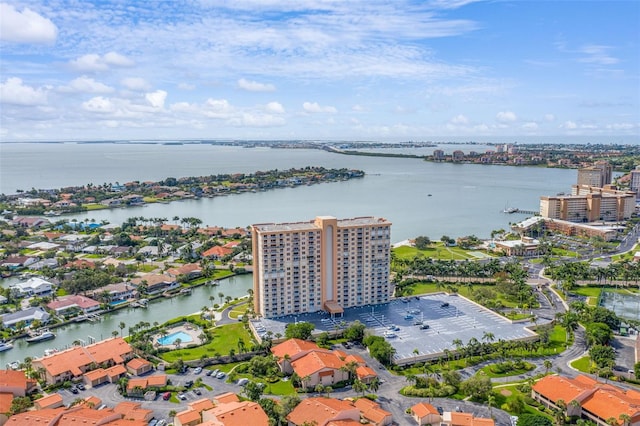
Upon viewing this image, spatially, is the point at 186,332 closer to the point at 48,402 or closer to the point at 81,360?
the point at 81,360

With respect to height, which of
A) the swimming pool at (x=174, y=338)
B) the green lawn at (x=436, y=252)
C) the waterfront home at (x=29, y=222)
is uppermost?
the waterfront home at (x=29, y=222)

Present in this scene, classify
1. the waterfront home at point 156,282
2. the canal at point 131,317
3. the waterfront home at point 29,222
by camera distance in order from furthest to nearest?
1. the waterfront home at point 29,222
2. the waterfront home at point 156,282
3. the canal at point 131,317

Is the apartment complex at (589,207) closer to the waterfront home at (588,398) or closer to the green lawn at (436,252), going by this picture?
the green lawn at (436,252)

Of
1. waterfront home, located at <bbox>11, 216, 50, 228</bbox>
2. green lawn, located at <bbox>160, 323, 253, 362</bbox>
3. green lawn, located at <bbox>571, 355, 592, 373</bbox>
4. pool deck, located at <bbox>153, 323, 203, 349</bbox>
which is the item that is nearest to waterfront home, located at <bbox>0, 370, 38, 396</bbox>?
green lawn, located at <bbox>160, 323, 253, 362</bbox>

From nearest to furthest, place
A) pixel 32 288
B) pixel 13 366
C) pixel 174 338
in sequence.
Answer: pixel 13 366 < pixel 174 338 < pixel 32 288

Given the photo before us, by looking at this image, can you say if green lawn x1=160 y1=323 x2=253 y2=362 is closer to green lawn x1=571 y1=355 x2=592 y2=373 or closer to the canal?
the canal

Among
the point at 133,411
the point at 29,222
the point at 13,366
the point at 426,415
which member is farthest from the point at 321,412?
the point at 29,222

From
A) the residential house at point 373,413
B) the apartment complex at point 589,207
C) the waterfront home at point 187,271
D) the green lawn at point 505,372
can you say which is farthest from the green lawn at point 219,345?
the apartment complex at point 589,207
